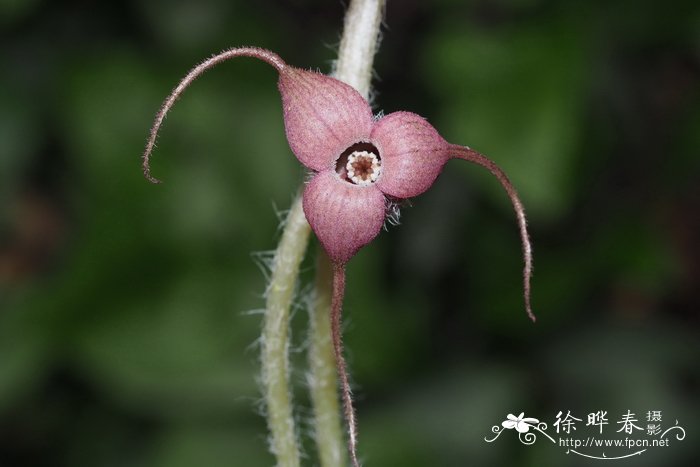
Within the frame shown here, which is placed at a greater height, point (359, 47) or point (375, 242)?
point (375, 242)

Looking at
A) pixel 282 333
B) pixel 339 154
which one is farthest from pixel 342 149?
pixel 282 333

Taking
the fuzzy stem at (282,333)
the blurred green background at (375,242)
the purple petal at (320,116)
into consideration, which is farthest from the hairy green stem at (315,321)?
the blurred green background at (375,242)

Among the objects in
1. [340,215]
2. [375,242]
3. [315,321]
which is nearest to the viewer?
[340,215]

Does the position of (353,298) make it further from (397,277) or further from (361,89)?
(361,89)

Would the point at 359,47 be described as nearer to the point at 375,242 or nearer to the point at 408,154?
the point at 408,154

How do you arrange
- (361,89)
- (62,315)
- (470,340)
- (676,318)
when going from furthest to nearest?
(676,318)
(470,340)
(62,315)
(361,89)

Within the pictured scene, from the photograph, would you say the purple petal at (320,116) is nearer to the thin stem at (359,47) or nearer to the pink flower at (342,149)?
the pink flower at (342,149)

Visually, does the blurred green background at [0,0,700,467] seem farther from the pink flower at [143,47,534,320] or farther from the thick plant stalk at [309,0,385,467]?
the pink flower at [143,47,534,320]

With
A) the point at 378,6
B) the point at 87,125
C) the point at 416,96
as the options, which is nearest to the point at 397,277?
the point at 416,96

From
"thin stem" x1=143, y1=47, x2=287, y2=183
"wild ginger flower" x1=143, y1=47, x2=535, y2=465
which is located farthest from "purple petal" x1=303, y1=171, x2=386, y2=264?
"thin stem" x1=143, y1=47, x2=287, y2=183
